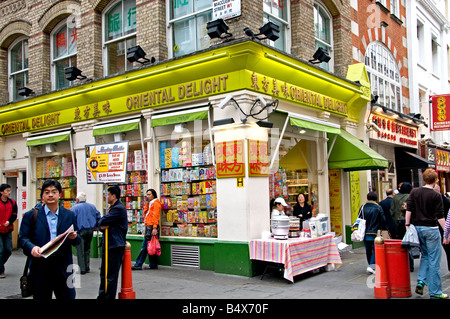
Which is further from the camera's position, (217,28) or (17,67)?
(17,67)

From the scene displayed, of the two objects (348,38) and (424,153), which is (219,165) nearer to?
(348,38)

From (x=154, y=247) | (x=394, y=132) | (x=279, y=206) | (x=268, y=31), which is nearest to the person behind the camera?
(x=268, y=31)

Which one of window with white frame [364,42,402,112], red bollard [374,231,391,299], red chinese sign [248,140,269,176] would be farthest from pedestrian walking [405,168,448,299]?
window with white frame [364,42,402,112]

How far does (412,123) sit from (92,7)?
1259 centimetres

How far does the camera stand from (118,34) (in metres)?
12.1

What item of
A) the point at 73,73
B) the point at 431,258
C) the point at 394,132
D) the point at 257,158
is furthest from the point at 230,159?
the point at 394,132

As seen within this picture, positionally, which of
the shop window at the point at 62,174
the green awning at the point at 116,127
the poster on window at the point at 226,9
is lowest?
the shop window at the point at 62,174

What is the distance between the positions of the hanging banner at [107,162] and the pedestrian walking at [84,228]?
0.72 m

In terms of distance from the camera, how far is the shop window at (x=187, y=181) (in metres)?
9.82

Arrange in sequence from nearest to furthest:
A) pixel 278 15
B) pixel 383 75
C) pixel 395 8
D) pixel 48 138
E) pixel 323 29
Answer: pixel 278 15 < pixel 48 138 < pixel 323 29 < pixel 383 75 < pixel 395 8

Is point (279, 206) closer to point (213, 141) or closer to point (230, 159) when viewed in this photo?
point (230, 159)

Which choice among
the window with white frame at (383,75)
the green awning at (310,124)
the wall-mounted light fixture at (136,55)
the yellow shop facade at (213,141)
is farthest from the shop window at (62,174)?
the window with white frame at (383,75)

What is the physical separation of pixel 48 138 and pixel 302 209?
7.60 m

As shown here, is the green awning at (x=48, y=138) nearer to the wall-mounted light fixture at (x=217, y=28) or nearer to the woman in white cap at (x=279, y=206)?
the wall-mounted light fixture at (x=217, y=28)
